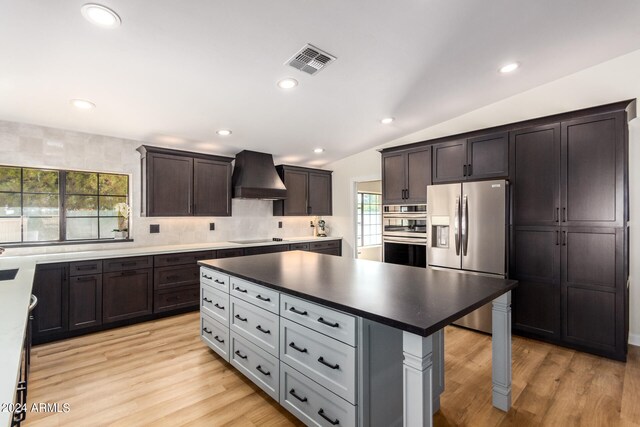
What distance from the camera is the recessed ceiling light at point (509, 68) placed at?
2.91 metres

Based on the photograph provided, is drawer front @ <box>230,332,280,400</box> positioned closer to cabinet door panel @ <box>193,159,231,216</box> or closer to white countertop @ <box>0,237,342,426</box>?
white countertop @ <box>0,237,342,426</box>

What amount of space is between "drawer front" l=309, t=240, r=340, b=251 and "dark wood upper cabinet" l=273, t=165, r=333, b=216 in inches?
23.9

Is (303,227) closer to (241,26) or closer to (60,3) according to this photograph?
(241,26)

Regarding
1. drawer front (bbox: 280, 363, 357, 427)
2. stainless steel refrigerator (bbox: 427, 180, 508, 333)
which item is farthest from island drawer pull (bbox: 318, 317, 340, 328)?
stainless steel refrigerator (bbox: 427, 180, 508, 333)

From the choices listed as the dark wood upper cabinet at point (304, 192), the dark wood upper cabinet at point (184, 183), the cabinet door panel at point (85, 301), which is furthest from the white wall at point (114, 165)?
the cabinet door panel at point (85, 301)

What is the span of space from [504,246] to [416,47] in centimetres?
218

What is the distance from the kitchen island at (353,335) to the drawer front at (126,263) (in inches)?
66.2

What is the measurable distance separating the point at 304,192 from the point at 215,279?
322 cm

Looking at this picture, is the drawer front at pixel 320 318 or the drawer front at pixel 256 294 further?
the drawer front at pixel 256 294

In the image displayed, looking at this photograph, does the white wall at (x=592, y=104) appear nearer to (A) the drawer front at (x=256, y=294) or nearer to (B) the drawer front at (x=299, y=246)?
(B) the drawer front at (x=299, y=246)

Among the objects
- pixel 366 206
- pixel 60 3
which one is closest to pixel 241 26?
pixel 60 3

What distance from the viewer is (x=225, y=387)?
230cm

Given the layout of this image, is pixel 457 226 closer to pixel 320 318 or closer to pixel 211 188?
pixel 320 318

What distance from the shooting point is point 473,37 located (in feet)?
7.88
